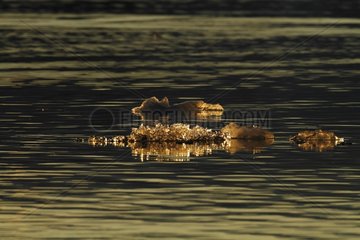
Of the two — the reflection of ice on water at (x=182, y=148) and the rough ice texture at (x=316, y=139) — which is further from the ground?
the rough ice texture at (x=316, y=139)

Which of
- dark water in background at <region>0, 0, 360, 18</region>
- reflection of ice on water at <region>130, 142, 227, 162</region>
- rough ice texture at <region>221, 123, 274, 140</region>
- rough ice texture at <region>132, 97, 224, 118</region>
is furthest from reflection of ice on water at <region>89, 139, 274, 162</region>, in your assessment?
dark water in background at <region>0, 0, 360, 18</region>

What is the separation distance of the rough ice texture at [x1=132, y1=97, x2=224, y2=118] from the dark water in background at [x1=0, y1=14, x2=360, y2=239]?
4.29 feet

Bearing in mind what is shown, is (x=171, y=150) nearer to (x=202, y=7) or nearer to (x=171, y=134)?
(x=171, y=134)

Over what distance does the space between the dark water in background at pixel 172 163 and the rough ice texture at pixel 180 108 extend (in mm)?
1307

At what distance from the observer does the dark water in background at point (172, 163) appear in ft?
65.2

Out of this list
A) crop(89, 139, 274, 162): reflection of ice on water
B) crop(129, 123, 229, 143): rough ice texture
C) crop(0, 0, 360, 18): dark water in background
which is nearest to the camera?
crop(89, 139, 274, 162): reflection of ice on water

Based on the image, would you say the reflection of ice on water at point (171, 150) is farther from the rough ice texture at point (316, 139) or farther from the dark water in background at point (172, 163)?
the rough ice texture at point (316, 139)

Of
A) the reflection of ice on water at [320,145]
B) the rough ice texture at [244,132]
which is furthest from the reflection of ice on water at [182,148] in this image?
the reflection of ice on water at [320,145]

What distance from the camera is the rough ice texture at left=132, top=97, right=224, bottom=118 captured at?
33688mm

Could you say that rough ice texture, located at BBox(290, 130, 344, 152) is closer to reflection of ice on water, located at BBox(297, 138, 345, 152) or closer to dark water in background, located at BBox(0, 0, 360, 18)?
reflection of ice on water, located at BBox(297, 138, 345, 152)

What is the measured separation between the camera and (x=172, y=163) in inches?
1011

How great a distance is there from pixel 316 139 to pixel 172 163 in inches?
155

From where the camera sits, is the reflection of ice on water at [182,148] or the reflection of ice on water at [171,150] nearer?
the reflection of ice on water at [171,150]

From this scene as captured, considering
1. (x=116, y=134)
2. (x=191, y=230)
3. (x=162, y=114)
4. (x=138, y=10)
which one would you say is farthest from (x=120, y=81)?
(x=138, y=10)
